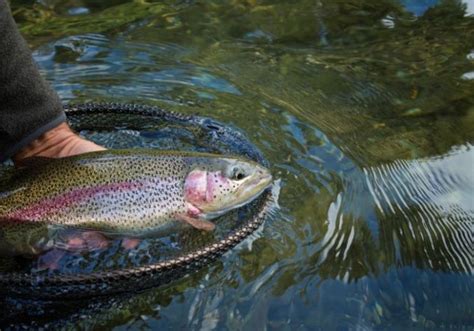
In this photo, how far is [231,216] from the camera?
2.50 metres

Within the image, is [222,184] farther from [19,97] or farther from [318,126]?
[318,126]

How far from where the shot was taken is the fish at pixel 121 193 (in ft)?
7.55

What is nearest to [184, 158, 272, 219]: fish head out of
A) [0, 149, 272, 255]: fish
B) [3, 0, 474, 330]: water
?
[0, 149, 272, 255]: fish

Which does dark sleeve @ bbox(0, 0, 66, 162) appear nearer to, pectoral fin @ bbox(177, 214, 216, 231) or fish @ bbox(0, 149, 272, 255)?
fish @ bbox(0, 149, 272, 255)

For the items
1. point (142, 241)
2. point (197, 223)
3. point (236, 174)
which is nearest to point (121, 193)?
point (142, 241)

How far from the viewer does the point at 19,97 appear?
2.49 metres

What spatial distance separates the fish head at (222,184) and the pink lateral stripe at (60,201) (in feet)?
0.74

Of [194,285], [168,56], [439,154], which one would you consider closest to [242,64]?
[168,56]

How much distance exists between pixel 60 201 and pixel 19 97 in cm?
51

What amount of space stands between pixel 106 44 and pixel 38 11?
1.02m

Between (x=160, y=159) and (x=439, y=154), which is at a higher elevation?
(x=160, y=159)

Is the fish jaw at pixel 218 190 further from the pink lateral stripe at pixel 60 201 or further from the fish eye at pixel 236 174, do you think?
the pink lateral stripe at pixel 60 201

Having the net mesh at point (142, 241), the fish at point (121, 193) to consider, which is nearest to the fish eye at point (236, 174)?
the fish at point (121, 193)

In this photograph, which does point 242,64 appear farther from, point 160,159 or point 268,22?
point 160,159
